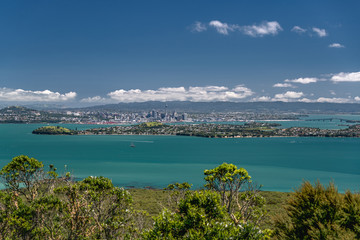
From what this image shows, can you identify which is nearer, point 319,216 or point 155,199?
point 319,216

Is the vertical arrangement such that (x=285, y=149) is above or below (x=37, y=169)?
below

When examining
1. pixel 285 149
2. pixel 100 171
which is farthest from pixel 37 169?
pixel 285 149

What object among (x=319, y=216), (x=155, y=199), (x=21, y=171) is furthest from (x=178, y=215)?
(x=155, y=199)

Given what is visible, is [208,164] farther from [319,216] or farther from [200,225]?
[200,225]

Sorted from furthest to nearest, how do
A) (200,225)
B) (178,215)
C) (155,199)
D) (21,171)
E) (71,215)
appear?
(155,199), (21,171), (71,215), (178,215), (200,225)

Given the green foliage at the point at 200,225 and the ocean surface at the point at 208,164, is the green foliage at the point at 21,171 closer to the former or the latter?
the green foliage at the point at 200,225

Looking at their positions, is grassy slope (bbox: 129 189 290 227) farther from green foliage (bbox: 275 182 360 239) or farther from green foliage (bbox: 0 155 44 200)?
green foliage (bbox: 275 182 360 239)

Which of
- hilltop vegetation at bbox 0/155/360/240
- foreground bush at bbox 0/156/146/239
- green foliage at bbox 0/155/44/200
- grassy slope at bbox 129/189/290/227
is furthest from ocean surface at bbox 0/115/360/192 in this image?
hilltop vegetation at bbox 0/155/360/240

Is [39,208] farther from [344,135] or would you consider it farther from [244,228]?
[344,135]

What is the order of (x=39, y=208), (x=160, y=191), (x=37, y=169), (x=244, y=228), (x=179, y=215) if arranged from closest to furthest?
(x=244, y=228), (x=179, y=215), (x=39, y=208), (x=37, y=169), (x=160, y=191)
